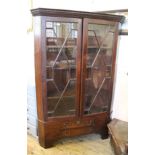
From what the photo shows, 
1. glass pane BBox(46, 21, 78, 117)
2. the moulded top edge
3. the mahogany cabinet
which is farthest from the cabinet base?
the moulded top edge

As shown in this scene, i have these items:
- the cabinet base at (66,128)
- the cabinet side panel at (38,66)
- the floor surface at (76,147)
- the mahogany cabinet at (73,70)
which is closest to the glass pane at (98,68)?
the mahogany cabinet at (73,70)

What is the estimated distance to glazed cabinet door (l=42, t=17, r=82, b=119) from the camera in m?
2.09

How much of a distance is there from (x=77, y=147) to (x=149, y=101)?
77.2 inches

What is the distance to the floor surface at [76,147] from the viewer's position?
2.29m

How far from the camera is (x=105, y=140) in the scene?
8.42 feet

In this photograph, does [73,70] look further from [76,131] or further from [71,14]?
[76,131]

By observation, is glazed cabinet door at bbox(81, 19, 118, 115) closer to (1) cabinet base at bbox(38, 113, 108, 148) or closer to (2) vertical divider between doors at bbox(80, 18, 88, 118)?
(2) vertical divider between doors at bbox(80, 18, 88, 118)

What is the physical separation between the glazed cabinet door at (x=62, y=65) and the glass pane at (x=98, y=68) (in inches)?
5.3

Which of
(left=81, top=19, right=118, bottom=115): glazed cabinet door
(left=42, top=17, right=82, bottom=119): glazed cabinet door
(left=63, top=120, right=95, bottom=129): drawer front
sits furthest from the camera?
(left=63, top=120, right=95, bottom=129): drawer front

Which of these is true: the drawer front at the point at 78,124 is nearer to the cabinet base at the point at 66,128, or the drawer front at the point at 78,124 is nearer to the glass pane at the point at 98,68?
the cabinet base at the point at 66,128

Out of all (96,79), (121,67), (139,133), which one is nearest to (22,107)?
(139,133)

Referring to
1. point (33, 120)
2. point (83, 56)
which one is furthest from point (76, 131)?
point (83, 56)

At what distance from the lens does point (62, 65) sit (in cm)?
222

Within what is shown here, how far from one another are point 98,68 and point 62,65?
1.41 ft
